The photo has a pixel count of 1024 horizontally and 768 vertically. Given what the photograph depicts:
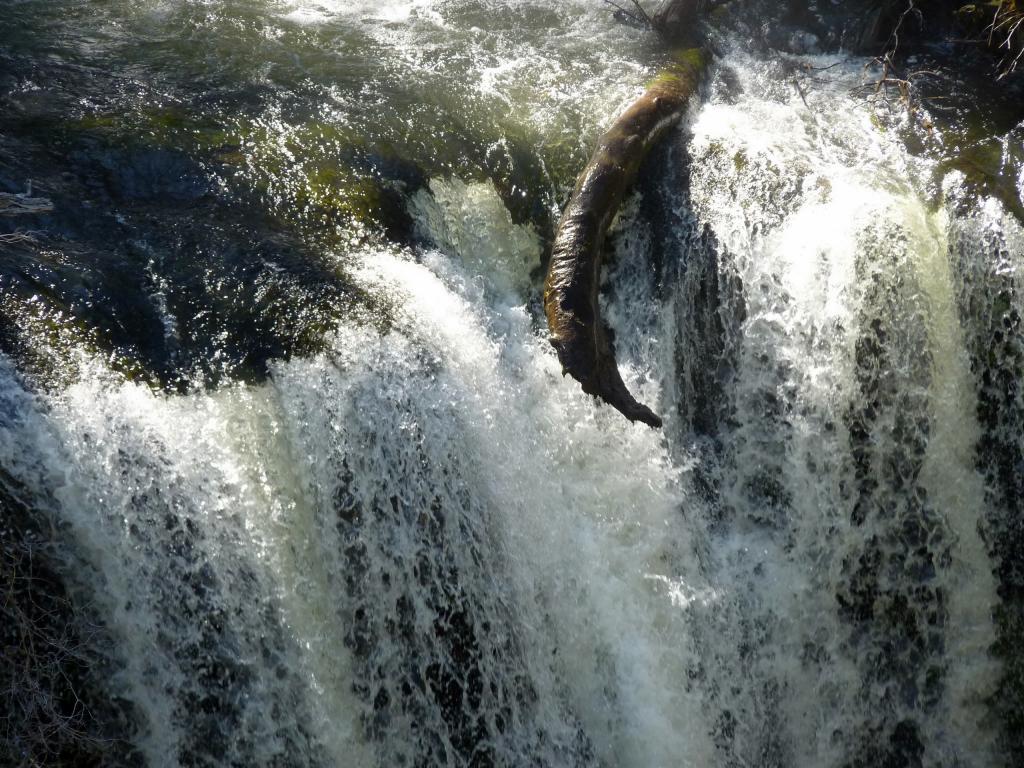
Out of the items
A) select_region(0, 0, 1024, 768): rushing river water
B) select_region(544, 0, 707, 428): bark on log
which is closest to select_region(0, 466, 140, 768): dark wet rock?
select_region(0, 0, 1024, 768): rushing river water

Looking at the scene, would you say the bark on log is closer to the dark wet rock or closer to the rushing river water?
the rushing river water

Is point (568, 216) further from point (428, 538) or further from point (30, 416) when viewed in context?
point (30, 416)

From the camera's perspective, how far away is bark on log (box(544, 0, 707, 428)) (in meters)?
4.31

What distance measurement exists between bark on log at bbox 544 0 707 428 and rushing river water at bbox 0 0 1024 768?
21 centimetres

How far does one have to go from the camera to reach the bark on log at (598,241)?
4309 mm

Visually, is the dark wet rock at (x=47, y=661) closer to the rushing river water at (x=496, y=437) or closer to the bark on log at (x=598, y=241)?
→ the rushing river water at (x=496, y=437)

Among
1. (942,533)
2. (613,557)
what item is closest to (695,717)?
(613,557)

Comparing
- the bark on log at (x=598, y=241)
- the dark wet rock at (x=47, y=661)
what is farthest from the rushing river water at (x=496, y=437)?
the bark on log at (x=598, y=241)

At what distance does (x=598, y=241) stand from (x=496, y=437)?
4.02 feet

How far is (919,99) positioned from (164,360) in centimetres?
483

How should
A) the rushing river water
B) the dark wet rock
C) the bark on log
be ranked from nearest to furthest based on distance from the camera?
1. the dark wet rock
2. the rushing river water
3. the bark on log

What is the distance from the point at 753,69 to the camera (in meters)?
6.54

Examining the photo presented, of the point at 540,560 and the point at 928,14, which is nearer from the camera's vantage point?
the point at 540,560

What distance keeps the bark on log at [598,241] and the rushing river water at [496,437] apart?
21 cm
